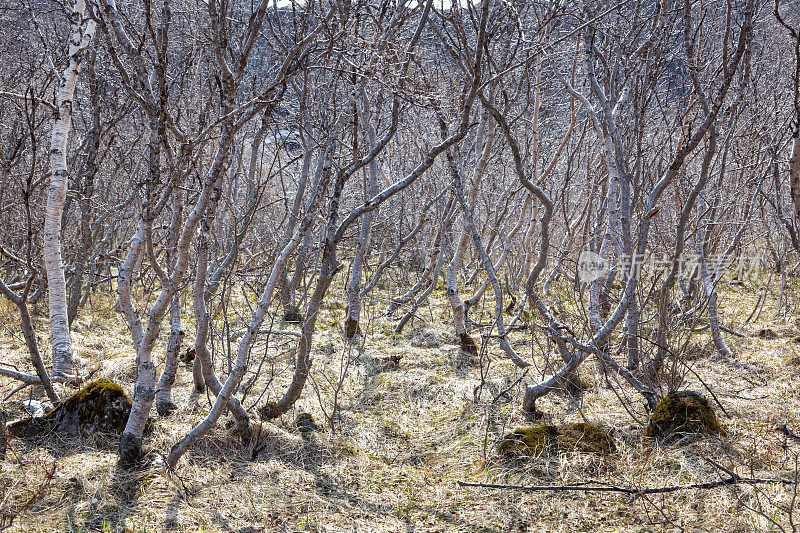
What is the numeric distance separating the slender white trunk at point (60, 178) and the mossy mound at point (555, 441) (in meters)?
3.39

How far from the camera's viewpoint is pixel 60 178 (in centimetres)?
425

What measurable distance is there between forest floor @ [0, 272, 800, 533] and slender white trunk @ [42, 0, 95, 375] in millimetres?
560

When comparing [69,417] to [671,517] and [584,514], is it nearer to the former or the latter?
[584,514]

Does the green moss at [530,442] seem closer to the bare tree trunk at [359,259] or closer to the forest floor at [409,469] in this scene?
the forest floor at [409,469]

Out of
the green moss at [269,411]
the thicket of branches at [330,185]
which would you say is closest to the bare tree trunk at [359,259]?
the thicket of branches at [330,185]

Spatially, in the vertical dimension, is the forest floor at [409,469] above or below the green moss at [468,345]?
below

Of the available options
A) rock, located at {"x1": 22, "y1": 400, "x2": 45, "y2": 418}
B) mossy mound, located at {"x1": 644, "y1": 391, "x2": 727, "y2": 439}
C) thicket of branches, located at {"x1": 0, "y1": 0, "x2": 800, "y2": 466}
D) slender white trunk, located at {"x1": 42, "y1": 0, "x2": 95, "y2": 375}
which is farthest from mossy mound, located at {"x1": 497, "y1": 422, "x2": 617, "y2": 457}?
slender white trunk, located at {"x1": 42, "y1": 0, "x2": 95, "y2": 375}

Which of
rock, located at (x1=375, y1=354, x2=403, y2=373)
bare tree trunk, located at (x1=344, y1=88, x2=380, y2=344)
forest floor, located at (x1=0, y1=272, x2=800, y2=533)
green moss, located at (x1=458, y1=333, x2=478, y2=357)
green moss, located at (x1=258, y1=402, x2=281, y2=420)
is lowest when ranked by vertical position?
forest floor, located at (x1=0, y1=272, x2=800, y2=533)

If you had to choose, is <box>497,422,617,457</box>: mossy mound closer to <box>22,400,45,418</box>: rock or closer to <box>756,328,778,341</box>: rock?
<box>22,400,45,418</box>: rock

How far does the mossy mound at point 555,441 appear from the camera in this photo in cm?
367

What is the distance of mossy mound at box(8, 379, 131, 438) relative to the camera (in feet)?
11.8

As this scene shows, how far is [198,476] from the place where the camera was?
Answer: 3.37m

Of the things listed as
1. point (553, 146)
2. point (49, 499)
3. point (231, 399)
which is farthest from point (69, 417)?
point (553, 146)

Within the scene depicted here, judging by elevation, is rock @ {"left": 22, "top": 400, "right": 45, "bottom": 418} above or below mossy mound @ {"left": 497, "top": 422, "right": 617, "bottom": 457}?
above
